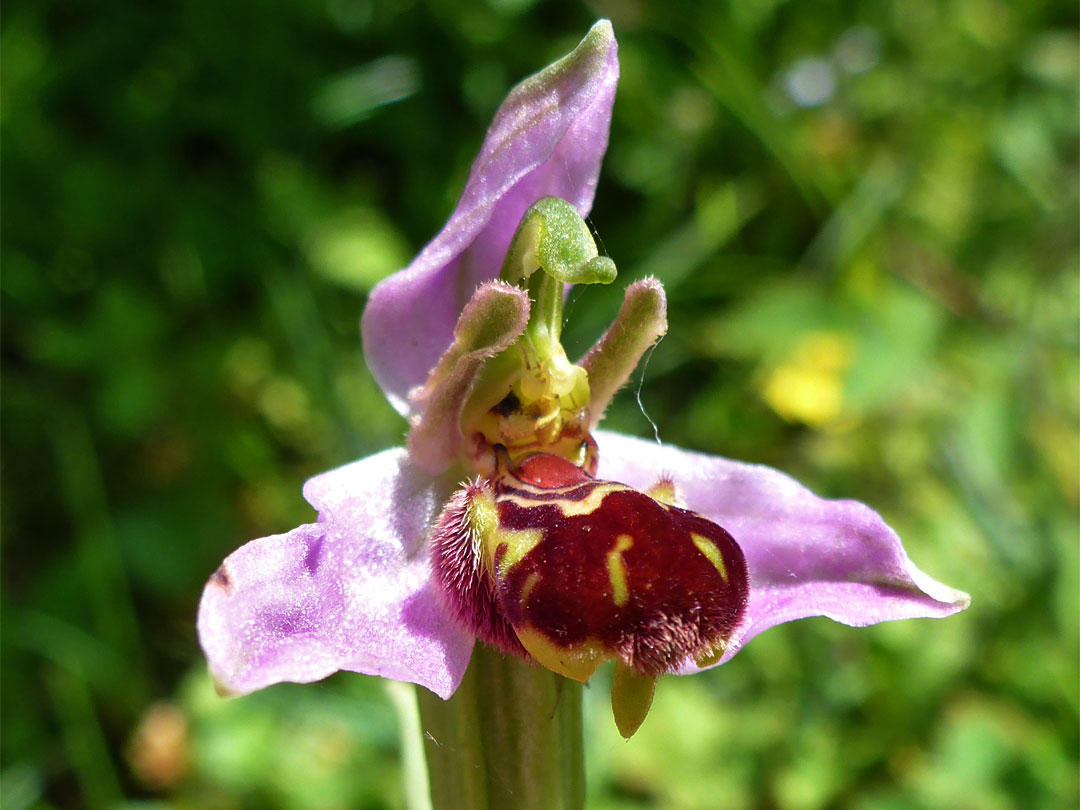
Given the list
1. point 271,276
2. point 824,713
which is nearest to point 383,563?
point 824,713

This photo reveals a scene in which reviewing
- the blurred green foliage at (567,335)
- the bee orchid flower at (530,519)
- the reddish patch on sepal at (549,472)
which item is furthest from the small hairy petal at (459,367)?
the blurred green foliage at (567,335)

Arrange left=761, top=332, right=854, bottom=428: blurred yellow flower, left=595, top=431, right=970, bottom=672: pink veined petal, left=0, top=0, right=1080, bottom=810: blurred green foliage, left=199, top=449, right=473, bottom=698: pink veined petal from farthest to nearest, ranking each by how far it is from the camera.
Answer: left=761, top=332, right=854, bottom=428: blurred yellow flower < left=0, top=0, right=1080, bottom=810: blurred green foliage < left=595, top=431, right=970, bottom=672: pink veined petal < left=199, top=449, right=473, bottom=698: pink veined petal

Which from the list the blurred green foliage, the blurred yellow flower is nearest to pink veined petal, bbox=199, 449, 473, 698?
the blurred green foliage

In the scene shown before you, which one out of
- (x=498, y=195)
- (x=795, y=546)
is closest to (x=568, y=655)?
(x=795, y=546)

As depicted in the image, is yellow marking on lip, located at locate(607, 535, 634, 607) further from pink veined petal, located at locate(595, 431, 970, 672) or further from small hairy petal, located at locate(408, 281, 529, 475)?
small hairy petal, located at locate(408, 281, 529, 475)

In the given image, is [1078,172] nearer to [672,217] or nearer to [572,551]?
[672,217]
